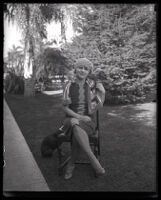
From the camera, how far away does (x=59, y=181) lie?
12.5 feet

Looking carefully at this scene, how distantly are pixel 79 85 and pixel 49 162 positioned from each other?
137cm

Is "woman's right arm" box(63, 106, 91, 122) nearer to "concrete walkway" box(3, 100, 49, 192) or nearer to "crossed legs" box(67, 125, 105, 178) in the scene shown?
"crossed legs" box(67, 125, 105, 178)

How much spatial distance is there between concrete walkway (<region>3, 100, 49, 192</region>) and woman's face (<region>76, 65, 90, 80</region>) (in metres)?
1.51

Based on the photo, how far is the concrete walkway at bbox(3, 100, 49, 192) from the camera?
3623mm

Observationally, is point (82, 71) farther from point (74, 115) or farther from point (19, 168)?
point (19, 168)

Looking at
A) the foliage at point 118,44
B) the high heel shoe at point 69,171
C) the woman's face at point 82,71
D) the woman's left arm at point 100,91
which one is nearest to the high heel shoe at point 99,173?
the high heel shoe at point 69,171

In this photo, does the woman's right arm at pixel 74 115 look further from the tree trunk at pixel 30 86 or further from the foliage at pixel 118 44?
the tree trunk at pixel 30 86

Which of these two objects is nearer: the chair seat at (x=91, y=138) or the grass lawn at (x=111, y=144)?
the grass lawn at (x=111, y=144)

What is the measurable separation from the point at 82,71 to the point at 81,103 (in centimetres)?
45

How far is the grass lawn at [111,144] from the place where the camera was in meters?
3.72

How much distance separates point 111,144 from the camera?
5117mm

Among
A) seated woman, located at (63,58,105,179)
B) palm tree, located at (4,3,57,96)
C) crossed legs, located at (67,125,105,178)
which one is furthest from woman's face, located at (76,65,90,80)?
palm tree, located at (4,3,57,96)

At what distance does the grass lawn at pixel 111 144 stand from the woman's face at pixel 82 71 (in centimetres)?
46

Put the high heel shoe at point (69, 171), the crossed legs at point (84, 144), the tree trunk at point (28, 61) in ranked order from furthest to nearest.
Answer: the tree trunk at point (28, 61) < the high heel shoe at point (69, 171) < the crossed legs at point (84, 144)
